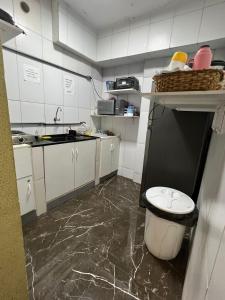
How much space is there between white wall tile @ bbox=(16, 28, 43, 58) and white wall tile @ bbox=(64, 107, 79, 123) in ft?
2.51

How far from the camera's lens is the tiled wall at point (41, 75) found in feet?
5.36

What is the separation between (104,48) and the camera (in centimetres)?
238

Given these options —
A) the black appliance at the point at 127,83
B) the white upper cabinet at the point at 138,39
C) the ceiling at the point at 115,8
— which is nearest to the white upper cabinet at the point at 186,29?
the ceiling at the point at 115,8

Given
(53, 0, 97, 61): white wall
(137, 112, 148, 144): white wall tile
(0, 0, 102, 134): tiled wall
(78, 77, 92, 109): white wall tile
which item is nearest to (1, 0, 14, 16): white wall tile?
(0, 0, 102, 134): tiled wall

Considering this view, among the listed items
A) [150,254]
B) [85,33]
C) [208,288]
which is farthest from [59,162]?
[85,33]

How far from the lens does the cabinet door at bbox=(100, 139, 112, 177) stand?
2480 mm

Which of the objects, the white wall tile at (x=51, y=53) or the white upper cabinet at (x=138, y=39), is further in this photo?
the white upper cabinet at (x=138, y=39)

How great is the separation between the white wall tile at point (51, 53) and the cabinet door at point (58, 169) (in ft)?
3.85

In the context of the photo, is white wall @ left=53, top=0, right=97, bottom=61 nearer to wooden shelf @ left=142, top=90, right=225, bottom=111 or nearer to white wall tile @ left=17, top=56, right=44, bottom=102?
white wall tile @ left=17, top=56, right=44, bottom=102

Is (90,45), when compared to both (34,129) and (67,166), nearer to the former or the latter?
(34,129)

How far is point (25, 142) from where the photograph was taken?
153 cm

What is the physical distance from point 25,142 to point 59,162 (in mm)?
445

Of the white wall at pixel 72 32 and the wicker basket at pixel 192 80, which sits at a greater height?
the white wall at pixel 72 32

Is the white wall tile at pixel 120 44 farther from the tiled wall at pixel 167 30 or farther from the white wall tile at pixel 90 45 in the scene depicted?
the white wall tile at pixel 90 45
